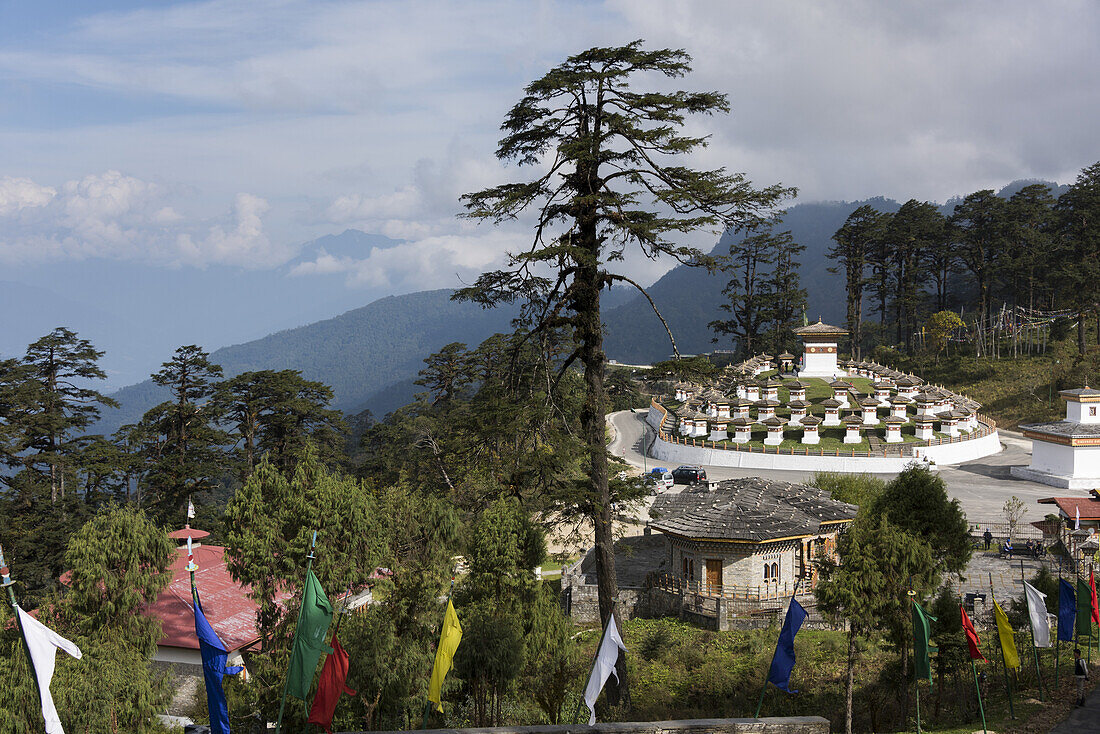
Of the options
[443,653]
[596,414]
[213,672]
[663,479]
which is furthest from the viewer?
[663,479]

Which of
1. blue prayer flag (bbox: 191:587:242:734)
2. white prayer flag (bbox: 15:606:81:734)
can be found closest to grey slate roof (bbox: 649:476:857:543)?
blue prayer flag (bbox: 191:587:242:734)

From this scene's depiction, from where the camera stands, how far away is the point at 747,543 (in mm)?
25828

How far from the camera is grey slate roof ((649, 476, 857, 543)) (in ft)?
85.5

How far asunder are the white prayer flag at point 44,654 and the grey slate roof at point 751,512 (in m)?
18.4

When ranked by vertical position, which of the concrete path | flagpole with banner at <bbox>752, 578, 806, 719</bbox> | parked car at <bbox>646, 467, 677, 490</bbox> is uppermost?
flagpole with banner at <bbox>752, 578, 806, 719</bbox>

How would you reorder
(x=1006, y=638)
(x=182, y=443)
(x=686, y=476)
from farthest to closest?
1. (x=686, y=476)
2. (x=182, y=443)
3. (x=1006, y=638)

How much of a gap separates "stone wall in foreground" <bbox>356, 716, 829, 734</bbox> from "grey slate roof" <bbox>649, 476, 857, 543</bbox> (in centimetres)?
1414

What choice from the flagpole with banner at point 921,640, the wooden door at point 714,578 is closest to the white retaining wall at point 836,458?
the wooden door at point 714,578

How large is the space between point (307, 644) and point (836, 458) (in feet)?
144

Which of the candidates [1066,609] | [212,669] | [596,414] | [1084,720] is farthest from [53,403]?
[1084,720]

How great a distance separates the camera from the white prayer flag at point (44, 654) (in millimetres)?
10109

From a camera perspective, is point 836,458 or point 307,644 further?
point 836,458

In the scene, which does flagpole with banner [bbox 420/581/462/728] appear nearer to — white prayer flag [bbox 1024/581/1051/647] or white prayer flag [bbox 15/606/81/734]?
white prayer flag [bbox 15/606/81/734]

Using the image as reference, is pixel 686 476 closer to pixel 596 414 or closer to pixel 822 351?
pixel 822 351
